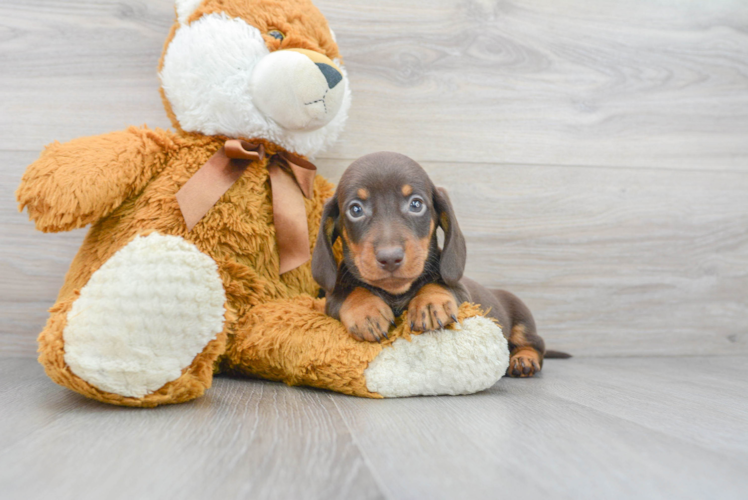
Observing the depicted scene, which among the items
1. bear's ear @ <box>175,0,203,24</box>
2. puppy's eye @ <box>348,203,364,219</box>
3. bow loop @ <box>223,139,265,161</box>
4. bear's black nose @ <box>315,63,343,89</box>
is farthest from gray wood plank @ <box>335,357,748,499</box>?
bear's ear @ <box>175,0,203,24</box>

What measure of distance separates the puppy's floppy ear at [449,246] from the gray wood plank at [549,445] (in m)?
0.37

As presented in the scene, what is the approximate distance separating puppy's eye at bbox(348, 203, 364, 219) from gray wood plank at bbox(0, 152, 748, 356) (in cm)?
77

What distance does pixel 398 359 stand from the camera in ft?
4.99

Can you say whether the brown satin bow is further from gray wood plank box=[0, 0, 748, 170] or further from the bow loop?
gray wood plank box=[0, 0, 748, 170]

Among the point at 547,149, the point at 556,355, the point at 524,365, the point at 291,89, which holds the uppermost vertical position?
the point at 291,89

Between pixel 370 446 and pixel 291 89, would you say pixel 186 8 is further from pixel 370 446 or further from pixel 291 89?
pixel 370 446

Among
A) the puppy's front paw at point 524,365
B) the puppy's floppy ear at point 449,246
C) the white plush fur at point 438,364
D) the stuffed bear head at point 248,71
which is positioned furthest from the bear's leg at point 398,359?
the stuffed bear head at point 248,71

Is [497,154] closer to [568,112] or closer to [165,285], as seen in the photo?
[568,112]

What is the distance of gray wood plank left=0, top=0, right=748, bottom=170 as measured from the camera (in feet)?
7.22

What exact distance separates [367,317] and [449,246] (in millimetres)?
352

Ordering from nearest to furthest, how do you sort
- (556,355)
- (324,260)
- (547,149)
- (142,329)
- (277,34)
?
1. (142,329)
2. (324,260)
3. (277,34)
4. (556,355)
5. (547,149)

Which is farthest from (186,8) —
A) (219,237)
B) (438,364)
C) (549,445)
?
(549,445)

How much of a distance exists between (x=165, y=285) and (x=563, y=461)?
1.00 meters

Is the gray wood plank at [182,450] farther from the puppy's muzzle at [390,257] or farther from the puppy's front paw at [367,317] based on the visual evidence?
the puppy's muzzle at [390,257]
